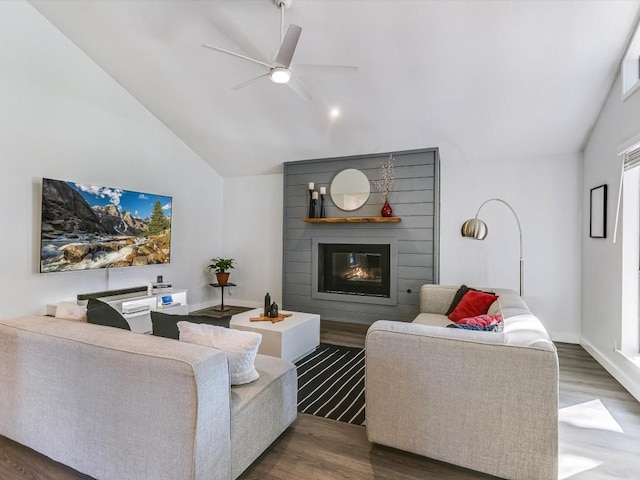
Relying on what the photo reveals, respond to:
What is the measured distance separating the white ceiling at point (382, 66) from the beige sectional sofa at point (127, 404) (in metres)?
3.01

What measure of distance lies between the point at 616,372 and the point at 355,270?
3078 millimetres

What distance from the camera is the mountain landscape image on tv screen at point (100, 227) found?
11.7ft

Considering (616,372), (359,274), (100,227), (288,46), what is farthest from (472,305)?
(100,227)

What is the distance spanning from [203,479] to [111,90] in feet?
15.1

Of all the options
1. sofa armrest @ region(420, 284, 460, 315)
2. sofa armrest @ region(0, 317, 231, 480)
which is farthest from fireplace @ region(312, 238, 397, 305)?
sofa armrest @ region(0, 317, 231, 480)

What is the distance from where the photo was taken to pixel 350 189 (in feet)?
16.4

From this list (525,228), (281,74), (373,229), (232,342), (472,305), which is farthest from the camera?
(373,229)

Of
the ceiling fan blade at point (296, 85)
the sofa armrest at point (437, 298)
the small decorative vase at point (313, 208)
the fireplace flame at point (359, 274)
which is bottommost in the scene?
the sofa armrest at point (437, 298)

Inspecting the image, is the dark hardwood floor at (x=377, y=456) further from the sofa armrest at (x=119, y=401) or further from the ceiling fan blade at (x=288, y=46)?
the ceiling fan blade at (x=288, y=46)

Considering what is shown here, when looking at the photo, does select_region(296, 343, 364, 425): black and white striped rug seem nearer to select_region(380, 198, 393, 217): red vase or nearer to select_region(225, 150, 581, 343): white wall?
select_region(380, 198, 393, 217): red vase

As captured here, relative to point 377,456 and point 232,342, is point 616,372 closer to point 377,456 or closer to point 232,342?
point 377,456

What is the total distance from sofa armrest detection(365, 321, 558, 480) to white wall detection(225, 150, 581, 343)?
3.07 m

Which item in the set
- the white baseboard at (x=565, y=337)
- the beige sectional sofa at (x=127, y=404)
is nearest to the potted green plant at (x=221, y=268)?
the beige sectional sofa at (x=127, y=404)

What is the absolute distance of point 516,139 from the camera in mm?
4062
